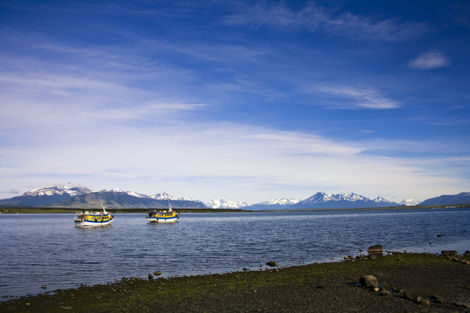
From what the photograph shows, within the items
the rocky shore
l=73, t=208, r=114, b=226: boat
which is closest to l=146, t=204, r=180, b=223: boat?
l=73, t=208, r=114, b=226: boat

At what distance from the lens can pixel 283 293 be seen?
22.3m

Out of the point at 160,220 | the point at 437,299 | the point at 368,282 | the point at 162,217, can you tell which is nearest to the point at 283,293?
the point at 368,282

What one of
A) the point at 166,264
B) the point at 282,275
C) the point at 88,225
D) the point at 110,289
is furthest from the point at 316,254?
the point at 88,225

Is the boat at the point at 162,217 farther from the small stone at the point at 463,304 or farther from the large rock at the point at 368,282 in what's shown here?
the small stone at the point at 463,304

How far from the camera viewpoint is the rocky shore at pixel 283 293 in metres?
19.4

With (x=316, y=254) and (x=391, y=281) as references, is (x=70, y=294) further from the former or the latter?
(x=316, y=254)

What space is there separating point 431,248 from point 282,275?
2950 centimetres

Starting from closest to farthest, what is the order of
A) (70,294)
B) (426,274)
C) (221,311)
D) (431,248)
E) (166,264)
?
(221,311) → (70,294) → (426,274) → (166,264) → (431,248)

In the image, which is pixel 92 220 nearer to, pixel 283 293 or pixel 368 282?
pixel 283 293

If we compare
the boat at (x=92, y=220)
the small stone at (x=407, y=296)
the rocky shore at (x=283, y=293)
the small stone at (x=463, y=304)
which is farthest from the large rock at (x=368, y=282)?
the boat at (x=92, y=220)

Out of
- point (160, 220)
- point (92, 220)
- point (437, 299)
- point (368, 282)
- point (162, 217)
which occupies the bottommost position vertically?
point (160, 220)

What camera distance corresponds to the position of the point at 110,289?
2481cm

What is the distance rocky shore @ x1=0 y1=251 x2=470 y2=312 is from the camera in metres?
19.4

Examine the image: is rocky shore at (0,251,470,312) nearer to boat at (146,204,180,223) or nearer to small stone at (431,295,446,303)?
small stone at (431,295,446,303)
